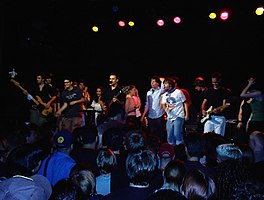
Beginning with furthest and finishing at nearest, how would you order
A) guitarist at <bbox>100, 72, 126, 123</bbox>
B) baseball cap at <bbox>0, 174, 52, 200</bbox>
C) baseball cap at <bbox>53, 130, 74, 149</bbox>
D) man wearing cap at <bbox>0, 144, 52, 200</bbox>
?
1. guitarist at <bbox>100, 72, 126, 123</bbox>
2. baseball cap at <bbox>53, 130, 74, 149</bbox>
3. man wearing cap at <bbox>0, 144, 52, 200</bbox>
4. baseball cap at <bbox>0, 174, 52, 200</bbox>

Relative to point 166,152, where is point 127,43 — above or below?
above

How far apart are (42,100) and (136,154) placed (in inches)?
284

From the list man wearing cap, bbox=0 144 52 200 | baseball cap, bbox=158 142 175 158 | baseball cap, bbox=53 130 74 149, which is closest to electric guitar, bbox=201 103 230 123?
baseball cap, bbox=158 142 175 158

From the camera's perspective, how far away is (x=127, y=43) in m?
13.6

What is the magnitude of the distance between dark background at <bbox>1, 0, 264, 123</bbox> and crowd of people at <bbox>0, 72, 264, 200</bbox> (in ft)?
8.57

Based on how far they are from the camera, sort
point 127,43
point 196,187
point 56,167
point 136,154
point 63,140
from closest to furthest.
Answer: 1. point 196,187
2. point 136,154
3. point 56,167
4. point 63,140
5. point 127,43

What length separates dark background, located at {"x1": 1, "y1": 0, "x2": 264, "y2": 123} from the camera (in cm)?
1163

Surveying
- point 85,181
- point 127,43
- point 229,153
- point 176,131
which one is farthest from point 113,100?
point 85,181

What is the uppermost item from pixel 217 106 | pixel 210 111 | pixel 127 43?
pixel 127 43

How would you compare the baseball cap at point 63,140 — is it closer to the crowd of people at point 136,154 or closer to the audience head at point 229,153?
the crowd of people at point 136,154

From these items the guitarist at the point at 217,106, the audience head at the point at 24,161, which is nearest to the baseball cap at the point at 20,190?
the audience head at the point at 24,161

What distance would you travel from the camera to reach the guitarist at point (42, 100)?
10.1 m

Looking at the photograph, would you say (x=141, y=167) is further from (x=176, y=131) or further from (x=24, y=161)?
(x=176, y=131)

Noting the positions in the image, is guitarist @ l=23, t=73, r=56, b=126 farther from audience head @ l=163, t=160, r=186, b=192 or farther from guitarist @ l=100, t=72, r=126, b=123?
audience head @ l=163, t=160, r=186, b=192
